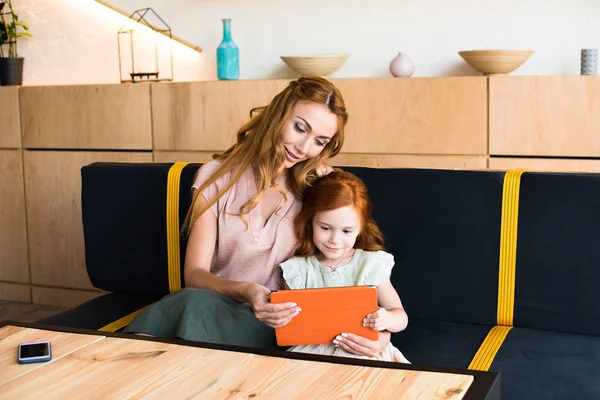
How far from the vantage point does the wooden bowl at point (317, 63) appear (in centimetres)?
375

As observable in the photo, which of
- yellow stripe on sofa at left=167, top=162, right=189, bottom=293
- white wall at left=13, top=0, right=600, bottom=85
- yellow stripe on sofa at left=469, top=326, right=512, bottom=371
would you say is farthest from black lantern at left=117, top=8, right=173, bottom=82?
yellow stripe on sofa at left=469, top=326, right=512, bottom=371

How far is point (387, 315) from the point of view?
2049 mm

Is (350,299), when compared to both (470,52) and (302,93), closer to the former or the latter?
(302,93)

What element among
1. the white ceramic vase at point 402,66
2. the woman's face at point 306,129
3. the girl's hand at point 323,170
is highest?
the white ceramic vase at point 402,66

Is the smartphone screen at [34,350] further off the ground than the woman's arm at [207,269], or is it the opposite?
the woman's arm at [207,269]

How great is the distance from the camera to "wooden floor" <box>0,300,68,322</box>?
13.7ft

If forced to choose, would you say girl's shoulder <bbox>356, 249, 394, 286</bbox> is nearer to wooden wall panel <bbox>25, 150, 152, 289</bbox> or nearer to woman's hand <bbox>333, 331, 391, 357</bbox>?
woman's hand <bbox>333, 331, 391, 357</bbox>

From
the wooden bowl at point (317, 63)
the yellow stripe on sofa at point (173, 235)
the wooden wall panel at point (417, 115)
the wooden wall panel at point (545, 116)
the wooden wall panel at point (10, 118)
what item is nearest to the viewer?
the yellow stripe on sofa at point (173, 235)

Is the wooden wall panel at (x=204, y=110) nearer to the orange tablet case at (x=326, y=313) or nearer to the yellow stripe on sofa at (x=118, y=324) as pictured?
the yellow stripe on sofa at (x=118, y=324)

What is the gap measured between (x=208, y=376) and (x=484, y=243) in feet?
3.78

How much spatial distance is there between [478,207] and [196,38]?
2428mm

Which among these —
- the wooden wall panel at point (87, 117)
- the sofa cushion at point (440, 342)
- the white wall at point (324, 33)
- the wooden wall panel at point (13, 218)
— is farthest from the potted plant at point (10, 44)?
the sofa cushion at point (440, 342)

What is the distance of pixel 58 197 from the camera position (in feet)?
13.9

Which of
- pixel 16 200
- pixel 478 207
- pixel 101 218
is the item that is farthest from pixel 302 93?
pixel 16 200
